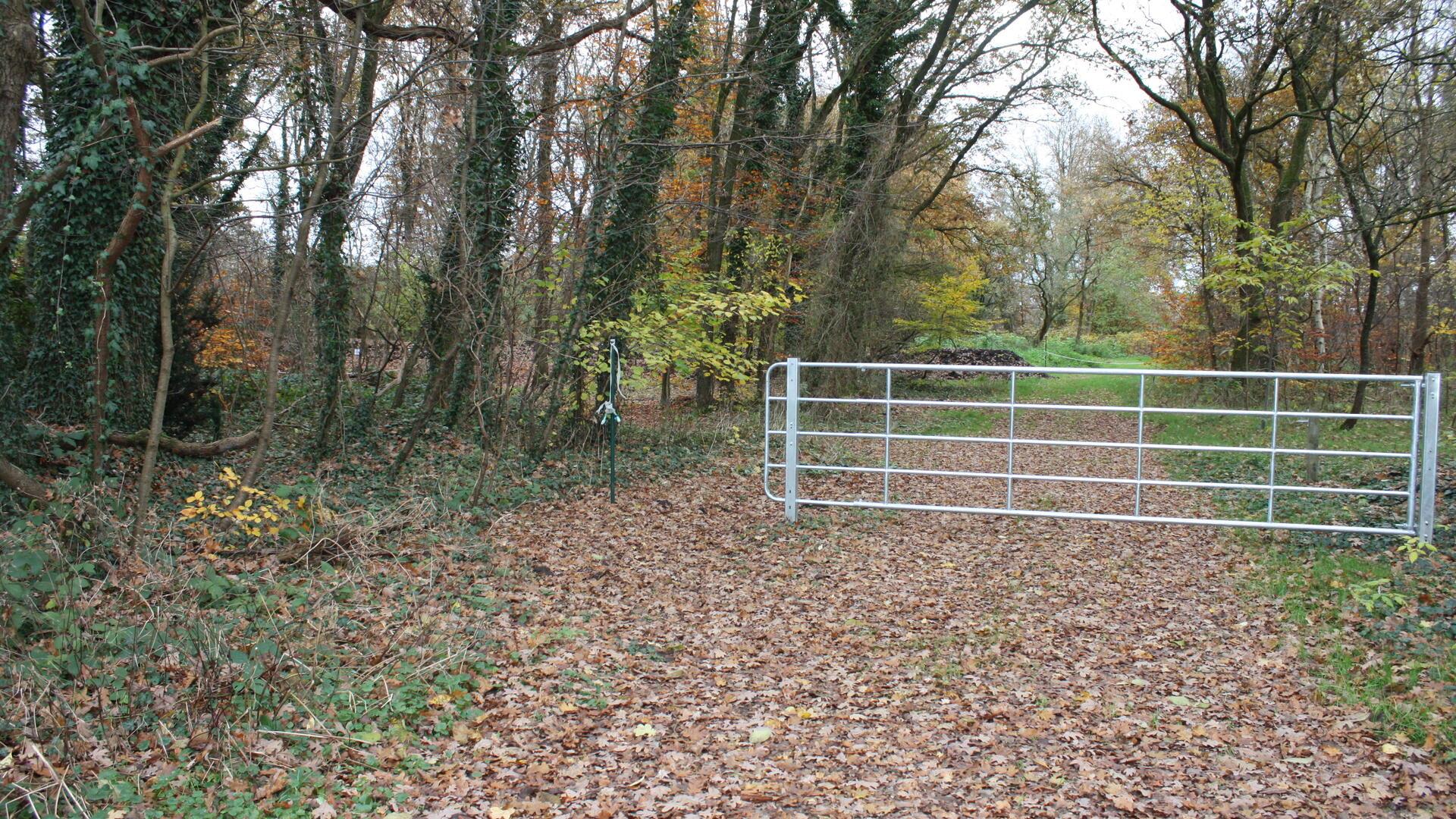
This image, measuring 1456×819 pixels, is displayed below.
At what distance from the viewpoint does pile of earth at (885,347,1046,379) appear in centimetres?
2269

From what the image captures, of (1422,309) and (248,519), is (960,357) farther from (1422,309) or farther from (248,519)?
(248,519)

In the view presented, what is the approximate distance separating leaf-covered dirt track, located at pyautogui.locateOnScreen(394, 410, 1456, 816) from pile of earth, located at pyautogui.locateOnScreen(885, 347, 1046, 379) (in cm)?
1521

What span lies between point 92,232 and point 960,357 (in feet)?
70.6

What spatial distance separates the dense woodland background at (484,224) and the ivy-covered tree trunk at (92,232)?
4cm

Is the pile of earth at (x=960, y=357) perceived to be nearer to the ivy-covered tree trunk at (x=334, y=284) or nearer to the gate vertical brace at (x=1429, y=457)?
the ivy-covered tree trunk at (x=334, y=284)

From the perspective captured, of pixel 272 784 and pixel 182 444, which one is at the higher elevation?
pixel 182 444

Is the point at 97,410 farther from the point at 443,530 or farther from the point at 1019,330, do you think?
the point at 1019,330

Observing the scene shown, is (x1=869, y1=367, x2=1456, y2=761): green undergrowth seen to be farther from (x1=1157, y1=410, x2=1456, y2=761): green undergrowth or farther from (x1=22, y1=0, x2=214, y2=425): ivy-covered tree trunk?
(x1=22, y1=0, x2=214, y2=425): ivy-covered tree trunk

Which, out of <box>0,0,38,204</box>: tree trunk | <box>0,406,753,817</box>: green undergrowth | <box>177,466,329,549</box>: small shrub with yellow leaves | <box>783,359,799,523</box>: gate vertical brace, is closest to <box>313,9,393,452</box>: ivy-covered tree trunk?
<box>177,466,329,549</box>: small shrub with yellow leaves

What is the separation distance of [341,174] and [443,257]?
1.29m

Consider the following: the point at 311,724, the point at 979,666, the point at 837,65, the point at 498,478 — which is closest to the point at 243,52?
the point at 498,478

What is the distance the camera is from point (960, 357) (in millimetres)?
25156

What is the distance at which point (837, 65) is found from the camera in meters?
16.2

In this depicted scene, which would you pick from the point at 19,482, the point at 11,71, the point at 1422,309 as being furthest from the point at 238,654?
the point at 1422,309
